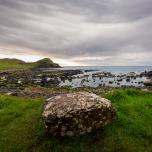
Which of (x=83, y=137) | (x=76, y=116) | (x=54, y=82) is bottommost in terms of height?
(x=54, y=82)

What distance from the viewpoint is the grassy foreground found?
15.5m

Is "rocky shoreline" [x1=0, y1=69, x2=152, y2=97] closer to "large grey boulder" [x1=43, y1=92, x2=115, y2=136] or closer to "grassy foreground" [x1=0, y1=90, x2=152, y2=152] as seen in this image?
"grassy foreground" [x1=0, y1=90, x2=152, y2=152]

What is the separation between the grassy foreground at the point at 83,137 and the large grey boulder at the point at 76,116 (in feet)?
1.24

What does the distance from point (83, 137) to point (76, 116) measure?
1051mm

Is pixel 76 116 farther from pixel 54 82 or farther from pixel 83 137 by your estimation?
pixel 54 82

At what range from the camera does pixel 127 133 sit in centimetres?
1642

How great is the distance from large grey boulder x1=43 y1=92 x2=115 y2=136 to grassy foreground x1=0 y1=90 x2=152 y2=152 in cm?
38

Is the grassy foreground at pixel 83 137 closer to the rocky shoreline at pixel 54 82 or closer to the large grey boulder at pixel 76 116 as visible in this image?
the large grey boulder at pixel 76 116

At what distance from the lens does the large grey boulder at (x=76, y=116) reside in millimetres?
15500

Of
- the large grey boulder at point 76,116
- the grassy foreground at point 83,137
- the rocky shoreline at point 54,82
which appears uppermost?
the large grey boulder at point 76,116

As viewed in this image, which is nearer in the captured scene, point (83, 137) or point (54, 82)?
point (83, 137)

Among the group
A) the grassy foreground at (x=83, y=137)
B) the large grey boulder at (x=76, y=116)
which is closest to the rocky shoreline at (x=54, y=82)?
the grassy foreground at (x=83, y=137)

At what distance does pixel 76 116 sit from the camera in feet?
50.9

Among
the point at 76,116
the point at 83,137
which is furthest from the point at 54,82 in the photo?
the point at 76,116
